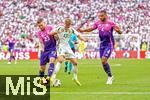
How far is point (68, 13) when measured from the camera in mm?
67125

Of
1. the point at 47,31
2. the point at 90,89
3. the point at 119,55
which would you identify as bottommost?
the point at 119,55

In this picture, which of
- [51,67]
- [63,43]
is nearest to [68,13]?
[51,67]

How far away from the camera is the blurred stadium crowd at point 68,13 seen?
64312mm

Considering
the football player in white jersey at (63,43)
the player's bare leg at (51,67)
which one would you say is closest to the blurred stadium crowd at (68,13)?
the player's bare leg at (51,67)

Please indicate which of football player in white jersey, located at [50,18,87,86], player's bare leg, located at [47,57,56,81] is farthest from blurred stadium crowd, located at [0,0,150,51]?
football player in white jersey, located at [50,18,87,86]

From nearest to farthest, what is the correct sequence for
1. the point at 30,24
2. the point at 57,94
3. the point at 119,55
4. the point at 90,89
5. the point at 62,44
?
the point at 57,94, the point at 90,89, the point at 62,44, the point at 119,55, the point at 30,24

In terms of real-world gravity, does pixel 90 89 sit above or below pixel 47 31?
below

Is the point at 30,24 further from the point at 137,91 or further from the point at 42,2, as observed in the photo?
the point at 137,91

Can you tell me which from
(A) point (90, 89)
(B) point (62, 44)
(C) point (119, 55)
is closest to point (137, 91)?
(A) point (90, 89)

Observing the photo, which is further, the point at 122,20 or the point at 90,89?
the point at 122,20

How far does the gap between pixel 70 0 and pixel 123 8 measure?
606 cm

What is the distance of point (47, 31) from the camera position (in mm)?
23109

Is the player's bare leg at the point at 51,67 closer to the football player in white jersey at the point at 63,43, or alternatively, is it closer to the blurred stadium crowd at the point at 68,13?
the football player in white jersey at the point at 63,43

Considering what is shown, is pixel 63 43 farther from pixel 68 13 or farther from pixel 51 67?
pixel 68 13
